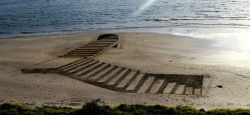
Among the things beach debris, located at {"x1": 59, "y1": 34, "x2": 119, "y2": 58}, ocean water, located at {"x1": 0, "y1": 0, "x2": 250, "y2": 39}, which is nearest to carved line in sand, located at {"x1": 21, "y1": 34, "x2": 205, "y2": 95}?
beach debris, located at {"x1": 59, "y1": 34, "x2": 119, "y2": 58}

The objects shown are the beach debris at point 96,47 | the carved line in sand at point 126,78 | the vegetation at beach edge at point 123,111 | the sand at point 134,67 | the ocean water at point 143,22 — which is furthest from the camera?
the ocean water at point 143,22

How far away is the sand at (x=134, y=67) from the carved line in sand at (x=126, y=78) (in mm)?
643

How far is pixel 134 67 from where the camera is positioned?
Result: 17.5 m

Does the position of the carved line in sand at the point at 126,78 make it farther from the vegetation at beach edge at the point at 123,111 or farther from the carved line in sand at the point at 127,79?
the vegetation at beach edge at the point at 123,111

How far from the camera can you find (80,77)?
53.0 ft

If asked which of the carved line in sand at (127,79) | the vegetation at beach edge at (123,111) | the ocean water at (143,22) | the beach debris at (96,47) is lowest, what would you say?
the ocean water at (143,22)

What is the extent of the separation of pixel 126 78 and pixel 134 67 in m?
1.97

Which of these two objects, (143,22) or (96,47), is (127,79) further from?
(143,22)

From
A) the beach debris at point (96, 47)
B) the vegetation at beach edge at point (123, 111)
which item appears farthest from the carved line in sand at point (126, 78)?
the vegetation at beach edge at point (123, 111)

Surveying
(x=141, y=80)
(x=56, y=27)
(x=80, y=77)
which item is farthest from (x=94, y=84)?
(x=56, y=27)

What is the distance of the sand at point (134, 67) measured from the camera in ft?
41.2

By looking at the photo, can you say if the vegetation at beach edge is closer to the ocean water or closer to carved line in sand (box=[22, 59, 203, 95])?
carved line in sand (box=[22, 59, 203, 95])

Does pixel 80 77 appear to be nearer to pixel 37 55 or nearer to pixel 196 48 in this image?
pixel 37 55

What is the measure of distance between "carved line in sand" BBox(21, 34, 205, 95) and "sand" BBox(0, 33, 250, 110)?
0.64 meters
